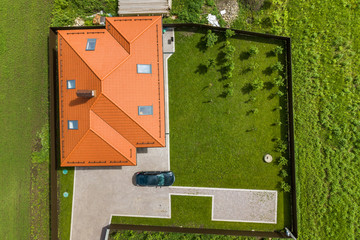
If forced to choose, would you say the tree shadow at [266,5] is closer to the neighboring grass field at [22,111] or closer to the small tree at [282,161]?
the small tree at [282,161]

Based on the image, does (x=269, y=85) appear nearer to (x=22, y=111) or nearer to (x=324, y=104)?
(x=324, y=104)

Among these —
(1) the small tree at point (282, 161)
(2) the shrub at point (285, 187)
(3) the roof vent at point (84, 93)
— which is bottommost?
(2) the shrub at point (285, 187)

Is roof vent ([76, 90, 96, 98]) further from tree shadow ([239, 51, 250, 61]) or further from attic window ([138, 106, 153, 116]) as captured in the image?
tree shadow ([239, 51, 250, 61])

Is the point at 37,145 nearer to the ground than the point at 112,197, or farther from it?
farther from it

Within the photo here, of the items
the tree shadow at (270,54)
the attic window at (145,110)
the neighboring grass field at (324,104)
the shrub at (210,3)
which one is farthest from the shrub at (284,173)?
the shrub at (210,3)

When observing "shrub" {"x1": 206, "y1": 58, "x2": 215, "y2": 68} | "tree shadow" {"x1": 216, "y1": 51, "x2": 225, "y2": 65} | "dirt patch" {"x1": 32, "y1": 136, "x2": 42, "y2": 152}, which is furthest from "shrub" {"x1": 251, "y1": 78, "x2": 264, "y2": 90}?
"dirt patch" {"x1": 32, "y1": 136, "x2": 42, "y2": 152}

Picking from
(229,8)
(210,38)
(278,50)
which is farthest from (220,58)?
(278,50)

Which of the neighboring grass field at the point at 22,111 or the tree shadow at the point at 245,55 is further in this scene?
the tree shadow at the point at 245,55
